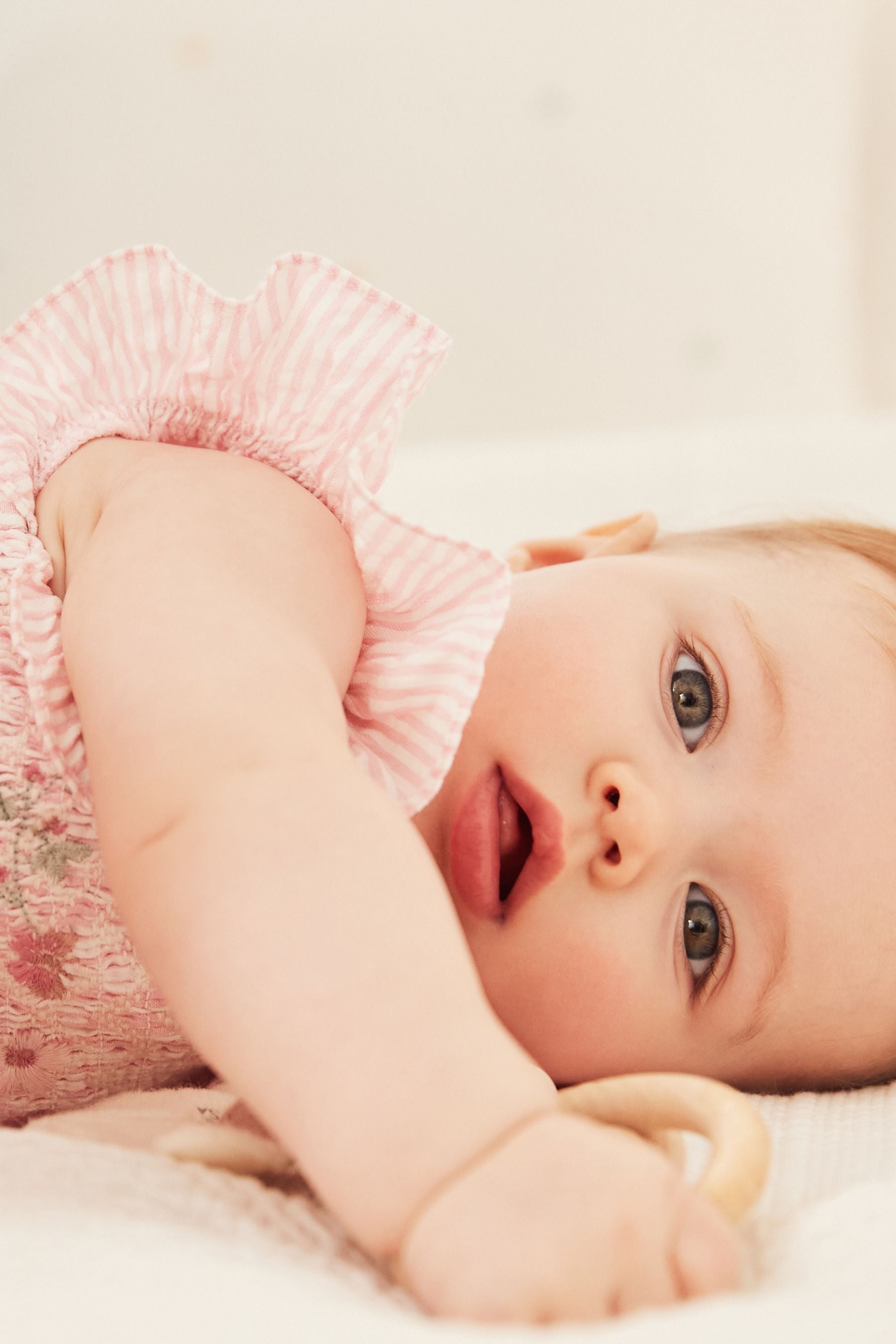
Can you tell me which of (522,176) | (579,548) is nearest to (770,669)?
(579,548)

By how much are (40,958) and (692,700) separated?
38cm

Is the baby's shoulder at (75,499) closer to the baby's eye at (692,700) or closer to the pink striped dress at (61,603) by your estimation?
the pink striped dress at (61,603)

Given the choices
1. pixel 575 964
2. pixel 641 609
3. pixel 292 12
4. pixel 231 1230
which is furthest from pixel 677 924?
pixel 292 12

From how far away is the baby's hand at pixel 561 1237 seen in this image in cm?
37

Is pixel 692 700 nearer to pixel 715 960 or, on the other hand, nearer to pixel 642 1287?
pixel 715 960

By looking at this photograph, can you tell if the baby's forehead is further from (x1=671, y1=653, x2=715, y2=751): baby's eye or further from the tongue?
the tongue

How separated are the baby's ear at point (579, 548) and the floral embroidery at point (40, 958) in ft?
1.38

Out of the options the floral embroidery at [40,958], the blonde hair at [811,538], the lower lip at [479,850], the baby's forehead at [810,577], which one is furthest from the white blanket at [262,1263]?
the blonde hair at [811,538]

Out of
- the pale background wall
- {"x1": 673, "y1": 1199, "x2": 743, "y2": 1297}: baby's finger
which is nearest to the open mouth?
{"x1": 673, "y1": 1199, "x2": 743, "y2": 1297}: baby's finger

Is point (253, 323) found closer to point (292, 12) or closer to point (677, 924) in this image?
point (677, 924)

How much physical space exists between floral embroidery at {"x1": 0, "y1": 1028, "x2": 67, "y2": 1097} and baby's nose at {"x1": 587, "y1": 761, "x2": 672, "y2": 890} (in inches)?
12.5

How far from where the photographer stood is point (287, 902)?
0.42 metres

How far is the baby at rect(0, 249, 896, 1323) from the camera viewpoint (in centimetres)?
47

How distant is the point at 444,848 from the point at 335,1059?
1.12 ft
